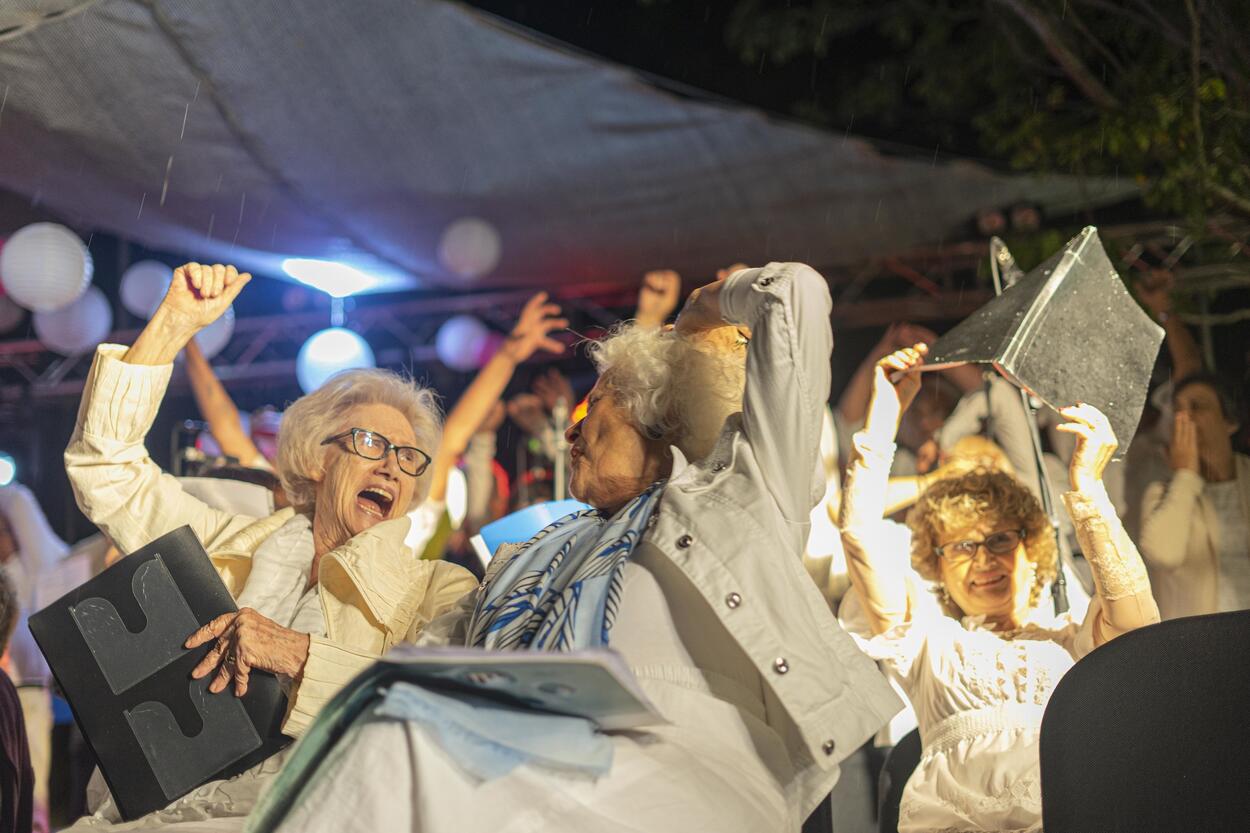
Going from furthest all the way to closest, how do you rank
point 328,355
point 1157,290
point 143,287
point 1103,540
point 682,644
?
point 328,355 < point 143,287 < point 1157,290 < point 1103,540 < point 682,644

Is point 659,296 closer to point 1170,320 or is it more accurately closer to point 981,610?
point 1170,320

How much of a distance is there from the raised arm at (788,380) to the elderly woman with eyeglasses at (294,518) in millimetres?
858

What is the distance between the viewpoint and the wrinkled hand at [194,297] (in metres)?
2.58

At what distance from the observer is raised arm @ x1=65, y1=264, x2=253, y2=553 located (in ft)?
8.39

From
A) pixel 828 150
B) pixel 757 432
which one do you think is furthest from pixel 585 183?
pixel 757 432

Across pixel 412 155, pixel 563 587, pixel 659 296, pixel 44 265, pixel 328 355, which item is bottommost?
pixel 563 587

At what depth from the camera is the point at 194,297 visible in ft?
8.52

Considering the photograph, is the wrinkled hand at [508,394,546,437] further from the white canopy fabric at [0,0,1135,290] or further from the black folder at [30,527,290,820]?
the black folder at [30,527,290,820]

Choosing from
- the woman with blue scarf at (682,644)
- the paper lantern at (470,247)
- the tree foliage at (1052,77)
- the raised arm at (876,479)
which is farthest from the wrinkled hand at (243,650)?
the tree foliage at (1052,77)

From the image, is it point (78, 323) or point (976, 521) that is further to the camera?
point (78, 323)

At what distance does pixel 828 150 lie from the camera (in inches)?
219

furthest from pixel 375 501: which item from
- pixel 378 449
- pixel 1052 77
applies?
pixel 1052 77

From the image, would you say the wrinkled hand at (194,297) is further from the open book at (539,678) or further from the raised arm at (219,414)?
the raised arm at (219,414)

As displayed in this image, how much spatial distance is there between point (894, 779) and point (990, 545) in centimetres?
70
